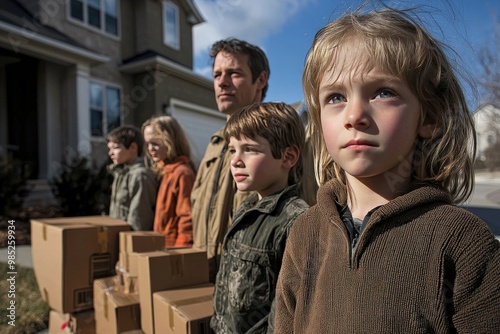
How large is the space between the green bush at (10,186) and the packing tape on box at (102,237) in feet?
15.7

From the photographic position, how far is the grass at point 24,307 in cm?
293

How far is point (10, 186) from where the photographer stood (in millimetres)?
6262

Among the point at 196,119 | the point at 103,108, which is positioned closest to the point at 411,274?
the point at 103,108

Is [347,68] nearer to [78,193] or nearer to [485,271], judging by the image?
[485,271]

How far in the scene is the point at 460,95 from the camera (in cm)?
89

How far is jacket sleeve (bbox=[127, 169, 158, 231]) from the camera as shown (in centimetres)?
→ 285

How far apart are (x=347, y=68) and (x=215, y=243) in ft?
4.49

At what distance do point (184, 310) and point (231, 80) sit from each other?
122 cm

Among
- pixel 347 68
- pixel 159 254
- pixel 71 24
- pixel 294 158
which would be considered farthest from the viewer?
pixel 71 24

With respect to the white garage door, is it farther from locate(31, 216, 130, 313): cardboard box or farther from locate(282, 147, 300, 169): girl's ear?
locate(282, 147, 300, 169): girl's ear

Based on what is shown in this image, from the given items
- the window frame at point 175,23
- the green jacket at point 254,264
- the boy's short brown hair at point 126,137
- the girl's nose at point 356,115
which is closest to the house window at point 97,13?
the window frame at point 175,23

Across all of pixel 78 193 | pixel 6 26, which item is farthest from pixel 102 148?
pixel 6 26

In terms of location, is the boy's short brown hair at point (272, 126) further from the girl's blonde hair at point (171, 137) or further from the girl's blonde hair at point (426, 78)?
the girl's blonde hair at point (171, 137)

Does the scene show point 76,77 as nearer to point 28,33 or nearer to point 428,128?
point 28,33
